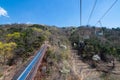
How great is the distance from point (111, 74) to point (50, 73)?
5.03 m

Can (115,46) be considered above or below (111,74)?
above

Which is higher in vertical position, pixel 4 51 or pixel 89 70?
pixel 4 51

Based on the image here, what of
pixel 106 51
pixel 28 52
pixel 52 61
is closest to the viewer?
pixel 52 61

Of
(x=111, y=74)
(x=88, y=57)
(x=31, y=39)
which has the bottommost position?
(x=111, y=74)

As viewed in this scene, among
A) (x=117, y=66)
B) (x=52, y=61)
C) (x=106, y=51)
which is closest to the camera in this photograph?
(x=52, y=61)

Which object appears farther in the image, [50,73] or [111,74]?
[111,74]

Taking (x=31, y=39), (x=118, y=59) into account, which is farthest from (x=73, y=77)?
(x=31, y=39)

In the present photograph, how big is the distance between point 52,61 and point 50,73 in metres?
1.17

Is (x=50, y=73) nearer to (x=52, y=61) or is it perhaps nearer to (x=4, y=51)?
(x=52, y=61)

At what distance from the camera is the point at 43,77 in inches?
460

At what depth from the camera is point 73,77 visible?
476 inches

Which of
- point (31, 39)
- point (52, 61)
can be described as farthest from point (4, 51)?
point (52, 61)

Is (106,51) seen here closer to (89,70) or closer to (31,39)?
(89,70)

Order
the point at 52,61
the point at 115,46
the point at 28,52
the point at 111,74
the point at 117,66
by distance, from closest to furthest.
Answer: the point at 52,61, the point at 111,74, the point at 117,66, the point at 28,52, the point at 115,46
